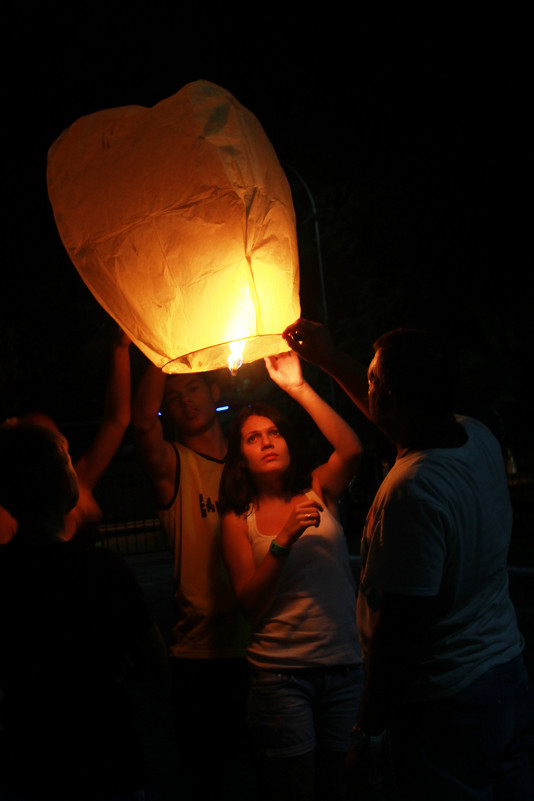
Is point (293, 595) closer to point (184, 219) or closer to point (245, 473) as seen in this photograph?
point (245, 473)

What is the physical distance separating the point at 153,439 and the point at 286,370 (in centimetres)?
66

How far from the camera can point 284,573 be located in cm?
292

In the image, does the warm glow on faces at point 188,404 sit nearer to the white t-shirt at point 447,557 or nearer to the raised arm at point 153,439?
the raised arm at point 153,439

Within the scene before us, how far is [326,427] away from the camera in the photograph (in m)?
3.16

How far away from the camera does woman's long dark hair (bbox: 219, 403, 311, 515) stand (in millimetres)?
3135

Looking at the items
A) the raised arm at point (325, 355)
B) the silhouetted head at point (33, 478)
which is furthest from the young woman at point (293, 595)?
the silhouetted head at point (33, 478)

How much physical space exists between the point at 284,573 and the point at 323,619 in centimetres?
22

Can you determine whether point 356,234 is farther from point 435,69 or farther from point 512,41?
point 512,41

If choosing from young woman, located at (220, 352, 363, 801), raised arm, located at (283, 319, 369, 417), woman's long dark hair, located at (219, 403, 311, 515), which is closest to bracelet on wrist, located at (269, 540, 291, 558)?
young woman, located at (220, 352, 363, 801)

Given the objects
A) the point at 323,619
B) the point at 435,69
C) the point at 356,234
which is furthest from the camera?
the point at 356,234

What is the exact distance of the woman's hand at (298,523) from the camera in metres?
2.74

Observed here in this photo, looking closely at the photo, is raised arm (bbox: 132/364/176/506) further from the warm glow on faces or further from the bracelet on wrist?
the bracelet on wrist

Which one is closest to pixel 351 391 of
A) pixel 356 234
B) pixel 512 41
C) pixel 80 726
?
pixel 80 726

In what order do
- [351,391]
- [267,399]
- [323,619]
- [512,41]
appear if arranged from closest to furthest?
[351,391]
[323,619]
[512,41]
[267,399]
